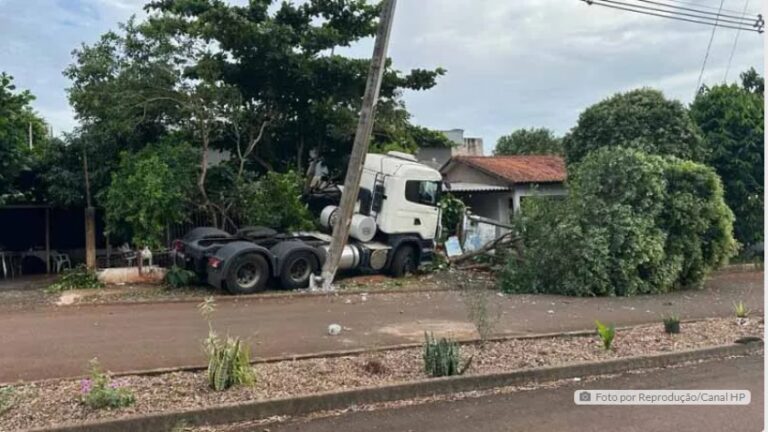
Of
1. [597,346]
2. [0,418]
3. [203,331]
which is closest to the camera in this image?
[0,418]

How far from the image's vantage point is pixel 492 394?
668 centimetres

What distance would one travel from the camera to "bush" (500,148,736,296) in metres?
14.4

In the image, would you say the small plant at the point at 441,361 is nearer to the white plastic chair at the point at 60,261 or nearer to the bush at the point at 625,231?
the bush at the point at 625,231

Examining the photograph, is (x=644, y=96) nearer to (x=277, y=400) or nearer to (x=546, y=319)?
(x=546, y=319)

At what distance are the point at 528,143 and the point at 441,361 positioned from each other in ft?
148

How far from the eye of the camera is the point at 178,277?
14.8m

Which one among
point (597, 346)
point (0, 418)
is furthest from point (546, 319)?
point (0, 418)

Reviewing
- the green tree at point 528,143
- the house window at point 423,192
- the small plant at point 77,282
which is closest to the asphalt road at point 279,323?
the small plant at point 77,282

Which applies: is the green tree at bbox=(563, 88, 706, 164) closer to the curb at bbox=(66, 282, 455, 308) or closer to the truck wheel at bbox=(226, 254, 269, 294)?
the curb at bbox=(66, 282, 455, 308)

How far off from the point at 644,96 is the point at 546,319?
1138 centimetres

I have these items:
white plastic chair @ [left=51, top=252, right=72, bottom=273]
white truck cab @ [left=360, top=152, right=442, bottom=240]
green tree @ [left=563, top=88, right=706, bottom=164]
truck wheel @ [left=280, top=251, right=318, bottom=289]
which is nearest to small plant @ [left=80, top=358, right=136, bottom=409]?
truck wheel @ [left=280, top=251, right=318, bottom=289]

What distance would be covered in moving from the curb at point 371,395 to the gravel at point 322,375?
0.59ft

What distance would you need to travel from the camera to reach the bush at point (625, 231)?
14.4 m

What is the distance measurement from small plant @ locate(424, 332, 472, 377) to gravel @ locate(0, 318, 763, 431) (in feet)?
0.46
